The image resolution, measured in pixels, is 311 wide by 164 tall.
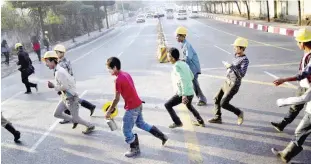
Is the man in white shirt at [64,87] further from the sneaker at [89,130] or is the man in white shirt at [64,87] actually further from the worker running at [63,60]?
the worker running at [63,60]

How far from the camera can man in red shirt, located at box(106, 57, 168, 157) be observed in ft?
15.7

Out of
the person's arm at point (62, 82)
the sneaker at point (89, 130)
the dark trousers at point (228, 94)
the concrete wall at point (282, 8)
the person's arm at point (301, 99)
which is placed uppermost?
the concrete wall at point (282, 8)

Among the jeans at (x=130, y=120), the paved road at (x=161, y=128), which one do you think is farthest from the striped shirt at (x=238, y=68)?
the jeans at (x=130, y=120)

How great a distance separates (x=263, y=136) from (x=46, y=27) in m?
30.0


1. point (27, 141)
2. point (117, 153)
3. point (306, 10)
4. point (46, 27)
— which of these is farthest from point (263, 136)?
point (46, 27)

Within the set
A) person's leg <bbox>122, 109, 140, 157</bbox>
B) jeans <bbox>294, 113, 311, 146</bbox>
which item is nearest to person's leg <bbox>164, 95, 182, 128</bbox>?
person's leg <bbox>122, 109, 140, 157</bbox>

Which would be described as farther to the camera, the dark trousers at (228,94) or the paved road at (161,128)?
the dark trousers at (228,94)

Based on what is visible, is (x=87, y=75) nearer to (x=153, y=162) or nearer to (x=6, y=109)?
(x=6, y=109)

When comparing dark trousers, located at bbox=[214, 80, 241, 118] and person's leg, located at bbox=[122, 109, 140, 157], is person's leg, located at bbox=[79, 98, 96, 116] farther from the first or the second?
dark trousers, located at bbox=[214, 80, 241, 118]

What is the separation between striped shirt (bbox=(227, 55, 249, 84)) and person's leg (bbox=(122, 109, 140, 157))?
1914 millimetres

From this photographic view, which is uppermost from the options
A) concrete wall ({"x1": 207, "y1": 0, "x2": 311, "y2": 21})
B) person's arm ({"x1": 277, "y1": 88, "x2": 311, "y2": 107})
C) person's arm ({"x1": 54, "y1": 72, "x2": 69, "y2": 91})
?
concrete wall ({"x1": 207, "y1": 0, "x2": 311, "y2": 21})

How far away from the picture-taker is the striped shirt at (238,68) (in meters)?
5.64

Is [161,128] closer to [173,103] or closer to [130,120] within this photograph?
[173,103]

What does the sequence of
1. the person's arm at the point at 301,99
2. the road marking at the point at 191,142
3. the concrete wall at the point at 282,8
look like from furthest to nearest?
the concrete wall at the point at 282,8
the road marking at the point at 191,142
the person's arm at the point at 301,99
